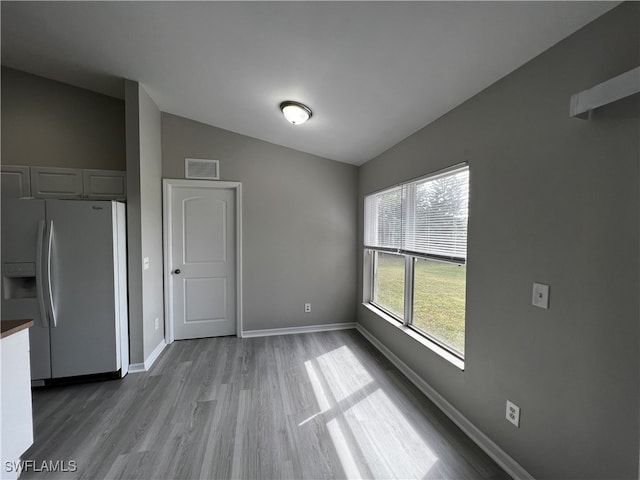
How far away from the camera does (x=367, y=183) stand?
3.52 metres

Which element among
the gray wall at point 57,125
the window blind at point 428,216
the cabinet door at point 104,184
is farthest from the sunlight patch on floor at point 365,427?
the gray wall at point 57,125

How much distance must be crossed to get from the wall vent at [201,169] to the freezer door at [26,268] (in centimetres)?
139

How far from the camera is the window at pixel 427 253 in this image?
80.3 inches

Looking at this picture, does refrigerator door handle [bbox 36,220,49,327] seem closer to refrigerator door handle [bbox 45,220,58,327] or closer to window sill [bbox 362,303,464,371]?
refrigerator door handle [bbox 45,220,58,327]

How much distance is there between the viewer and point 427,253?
2.35 meters

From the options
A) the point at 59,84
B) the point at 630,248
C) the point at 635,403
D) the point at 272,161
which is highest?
the point at 59,84

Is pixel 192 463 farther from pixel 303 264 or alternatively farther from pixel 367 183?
pixel 367 183

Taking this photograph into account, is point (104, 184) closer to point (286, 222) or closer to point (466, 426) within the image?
point (286, 222)

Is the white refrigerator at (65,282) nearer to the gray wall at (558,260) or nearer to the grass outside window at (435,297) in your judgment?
the grass outside window at (435,297)

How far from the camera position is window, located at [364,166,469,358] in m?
2.04

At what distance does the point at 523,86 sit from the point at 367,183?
6.93 feet

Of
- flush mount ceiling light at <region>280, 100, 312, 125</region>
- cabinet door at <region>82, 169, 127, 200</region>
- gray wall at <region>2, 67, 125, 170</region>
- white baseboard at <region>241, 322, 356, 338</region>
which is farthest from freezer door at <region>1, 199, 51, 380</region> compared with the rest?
flush mount ceiling light at <region>280, 100, 312, 125</region>

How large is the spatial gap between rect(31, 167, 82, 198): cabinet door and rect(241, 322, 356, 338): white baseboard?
2.51 m

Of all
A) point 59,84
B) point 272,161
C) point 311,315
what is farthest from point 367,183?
point 59,84
